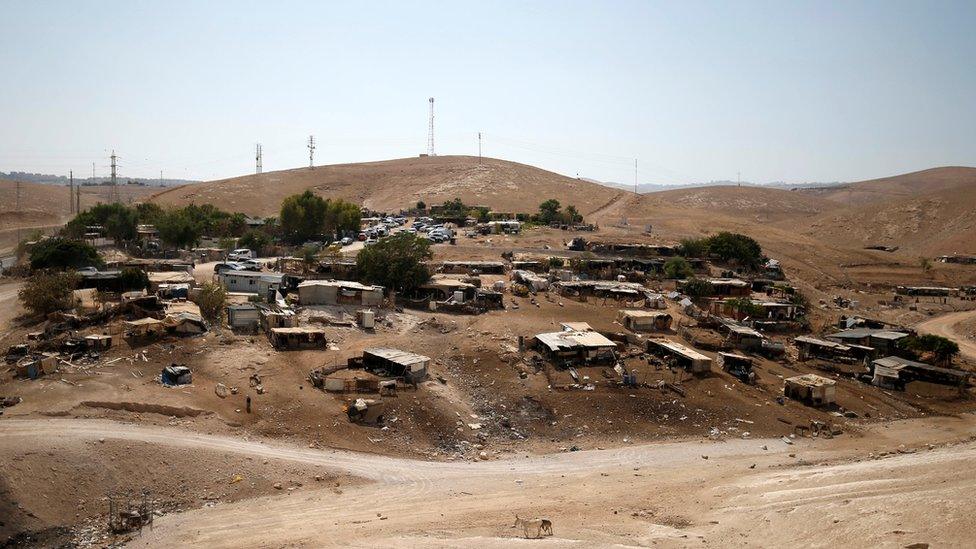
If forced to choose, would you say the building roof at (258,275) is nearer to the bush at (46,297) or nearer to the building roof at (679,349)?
the bush at (46,297)

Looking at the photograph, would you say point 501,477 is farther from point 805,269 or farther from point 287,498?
point 805,269

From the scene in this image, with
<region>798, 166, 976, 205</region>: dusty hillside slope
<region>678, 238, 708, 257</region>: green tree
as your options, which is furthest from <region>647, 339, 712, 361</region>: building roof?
<region>798, 166, 976, 205</region>: dusty hillside slope

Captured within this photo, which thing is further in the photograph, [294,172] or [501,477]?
[294,172]

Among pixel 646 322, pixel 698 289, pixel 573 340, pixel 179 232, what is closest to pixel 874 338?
pixel 698 289

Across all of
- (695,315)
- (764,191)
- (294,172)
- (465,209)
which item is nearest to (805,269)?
(695,315)

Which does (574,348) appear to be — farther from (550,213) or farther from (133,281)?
(550,213)

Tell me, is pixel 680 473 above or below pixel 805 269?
below

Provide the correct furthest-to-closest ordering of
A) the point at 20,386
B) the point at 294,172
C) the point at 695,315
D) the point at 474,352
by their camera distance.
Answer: the point at 294,172, the point at 695,315, the point at 474,352, the point at 20,386
